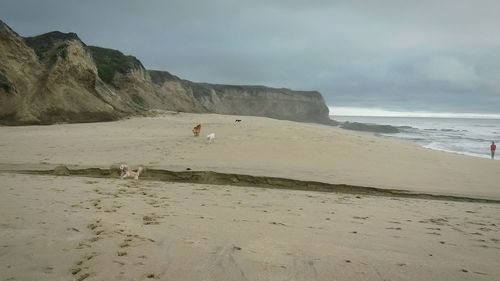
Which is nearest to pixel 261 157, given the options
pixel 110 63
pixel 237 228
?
pixel 237 228

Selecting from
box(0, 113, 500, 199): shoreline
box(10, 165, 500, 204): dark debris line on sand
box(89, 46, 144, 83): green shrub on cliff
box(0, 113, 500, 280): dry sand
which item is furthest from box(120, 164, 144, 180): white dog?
box(89, 46, 144, 83): green shrub on cliff

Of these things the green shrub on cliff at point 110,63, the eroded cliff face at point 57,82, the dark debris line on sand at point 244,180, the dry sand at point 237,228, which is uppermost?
the green shrub on cliff at point 110,63

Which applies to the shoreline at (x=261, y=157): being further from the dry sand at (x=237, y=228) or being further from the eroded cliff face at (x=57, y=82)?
the eroded cliff face at (x=57, y=82)

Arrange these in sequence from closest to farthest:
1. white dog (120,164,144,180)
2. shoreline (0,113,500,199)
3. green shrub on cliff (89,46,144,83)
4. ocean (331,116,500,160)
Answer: white dog (120,164,144,180)
shoreline (0,113,500,199)
ocean (331,116,500,160)
green shrub on cliff (89,46,144,83)

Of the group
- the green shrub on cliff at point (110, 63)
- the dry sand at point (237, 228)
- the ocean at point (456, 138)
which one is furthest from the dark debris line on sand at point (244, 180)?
the green shrub on cliff at point (110, 63)

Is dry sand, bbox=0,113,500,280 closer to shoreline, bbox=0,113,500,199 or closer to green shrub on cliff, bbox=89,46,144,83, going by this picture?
shoreline, bbox=0,113,500,199

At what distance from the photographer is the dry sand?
3713 millimetres

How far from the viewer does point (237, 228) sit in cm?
509

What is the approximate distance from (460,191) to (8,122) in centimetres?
1909

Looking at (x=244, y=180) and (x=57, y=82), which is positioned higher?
(x=57, y=82)

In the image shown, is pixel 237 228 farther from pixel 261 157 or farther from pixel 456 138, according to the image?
pixel 456 138

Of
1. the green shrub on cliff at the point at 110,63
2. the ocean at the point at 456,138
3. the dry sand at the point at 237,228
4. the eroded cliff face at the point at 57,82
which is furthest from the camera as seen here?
the green shrub on cliff at the point at 110,63

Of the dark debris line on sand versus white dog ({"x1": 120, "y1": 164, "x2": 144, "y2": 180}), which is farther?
white dog ({"x1": 120, "y1": 164, "x2": 144, "y2": 180})

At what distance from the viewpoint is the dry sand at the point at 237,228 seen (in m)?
3.71
